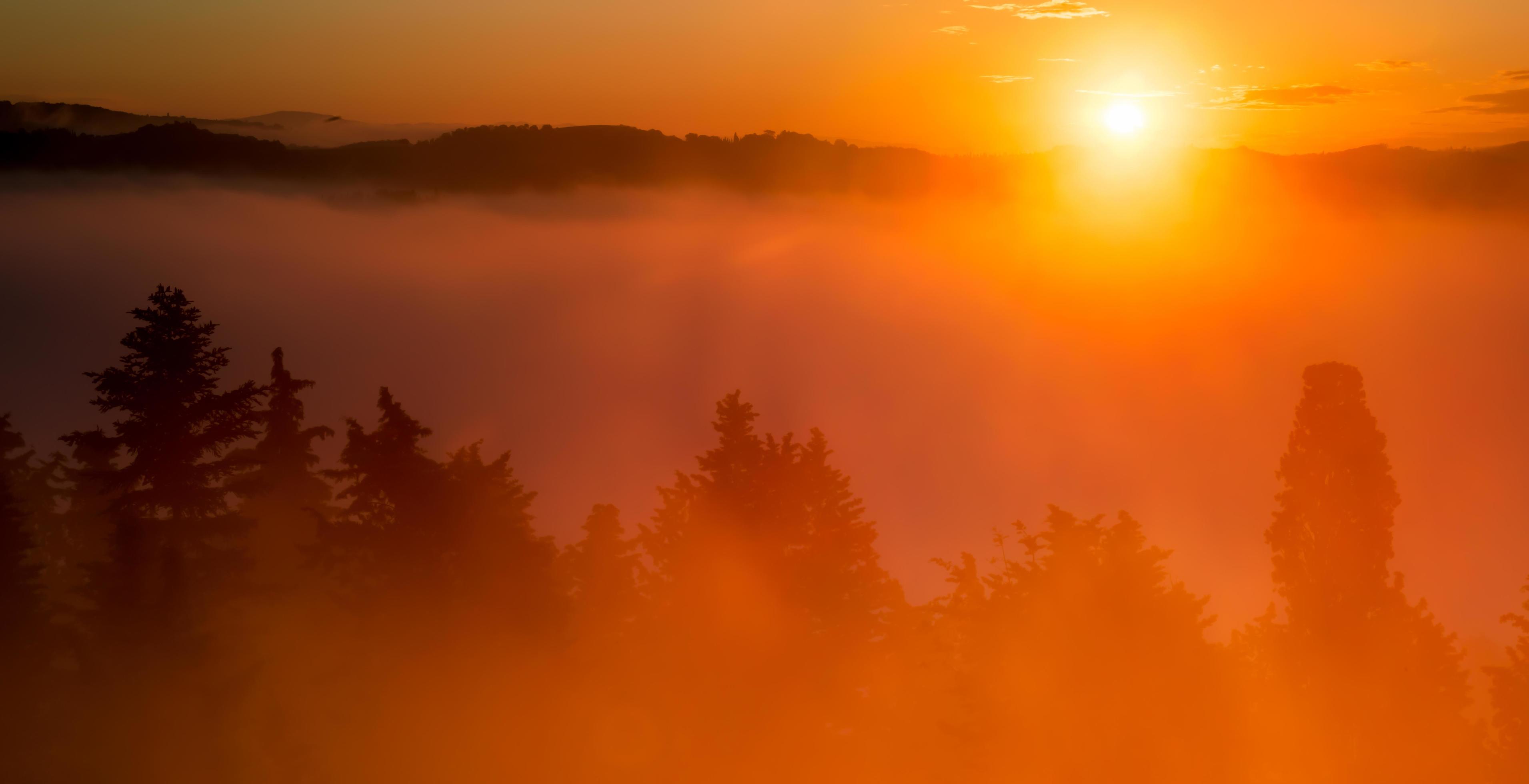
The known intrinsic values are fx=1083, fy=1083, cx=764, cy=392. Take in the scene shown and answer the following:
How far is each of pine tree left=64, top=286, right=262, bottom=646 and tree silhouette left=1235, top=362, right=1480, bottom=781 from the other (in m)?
27.8

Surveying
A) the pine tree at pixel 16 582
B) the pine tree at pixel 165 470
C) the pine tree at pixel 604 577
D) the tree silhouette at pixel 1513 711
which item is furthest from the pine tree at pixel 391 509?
the tree silhouette at pixel 1513 711

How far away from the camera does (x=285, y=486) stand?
3291 centimetres

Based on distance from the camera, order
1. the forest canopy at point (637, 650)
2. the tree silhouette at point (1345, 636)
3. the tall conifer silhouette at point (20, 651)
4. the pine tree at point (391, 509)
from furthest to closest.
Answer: the tree silhouette at point (1345, 636)
the pine tree at point (391, 509)
the forest canopy at point (637, 650)
the tall conifer silhouette at point (20, 651)

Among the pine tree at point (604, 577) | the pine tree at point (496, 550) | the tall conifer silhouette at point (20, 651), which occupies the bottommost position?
the tall conifer silhouette at point (20, 651)

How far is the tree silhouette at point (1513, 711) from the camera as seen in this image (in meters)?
29.8

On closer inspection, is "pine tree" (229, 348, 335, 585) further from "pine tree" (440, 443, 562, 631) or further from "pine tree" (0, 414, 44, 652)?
"pine tree" (440, 443, 562, 631)

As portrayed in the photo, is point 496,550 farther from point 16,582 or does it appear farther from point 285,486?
point 16,582

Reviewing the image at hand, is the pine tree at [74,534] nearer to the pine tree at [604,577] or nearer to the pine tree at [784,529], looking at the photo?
the pine tree at [604,577]

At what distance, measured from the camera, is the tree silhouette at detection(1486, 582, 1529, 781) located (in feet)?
97.7

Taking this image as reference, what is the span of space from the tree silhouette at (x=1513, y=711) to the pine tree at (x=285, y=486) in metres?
34.0

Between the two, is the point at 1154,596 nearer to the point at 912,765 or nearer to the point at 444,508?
the point at 912,765

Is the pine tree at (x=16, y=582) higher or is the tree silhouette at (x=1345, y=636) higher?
the tree silhouette at (x=1345, y=636)

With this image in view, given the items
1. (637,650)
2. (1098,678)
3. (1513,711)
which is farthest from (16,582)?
(1513,711)

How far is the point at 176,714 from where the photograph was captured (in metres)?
25.5
